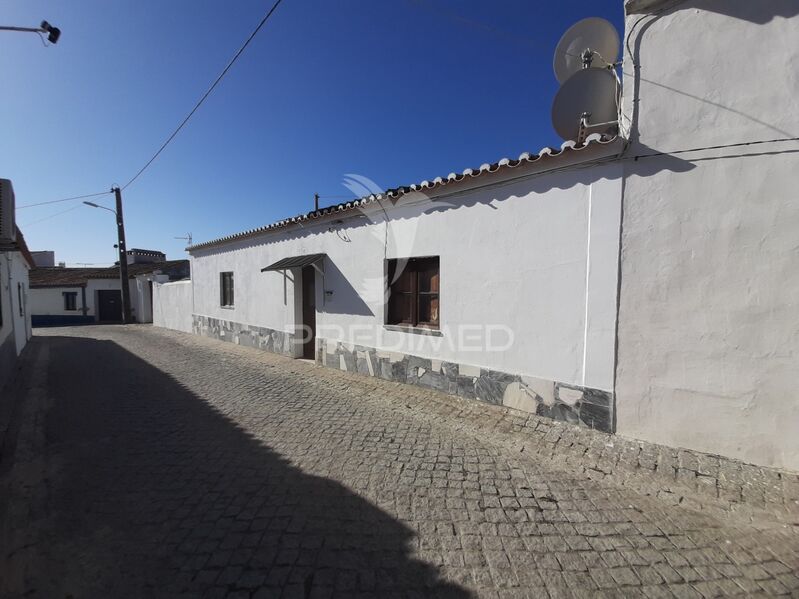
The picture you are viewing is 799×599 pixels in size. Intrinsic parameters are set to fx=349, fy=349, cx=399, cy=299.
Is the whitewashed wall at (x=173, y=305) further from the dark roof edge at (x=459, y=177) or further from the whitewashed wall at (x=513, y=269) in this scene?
the whitewashed wall at (x=513, y=269)

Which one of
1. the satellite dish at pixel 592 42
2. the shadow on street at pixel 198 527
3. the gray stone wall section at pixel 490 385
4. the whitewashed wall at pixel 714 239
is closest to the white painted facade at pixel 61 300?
A: the gray stone wall section at pixel 490 385

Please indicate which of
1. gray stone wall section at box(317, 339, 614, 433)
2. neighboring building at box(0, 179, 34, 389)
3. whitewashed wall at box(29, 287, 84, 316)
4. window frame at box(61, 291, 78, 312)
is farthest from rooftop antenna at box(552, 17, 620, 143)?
window frame at box(61, 291, 78, 312)

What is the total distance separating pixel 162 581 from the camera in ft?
6.64

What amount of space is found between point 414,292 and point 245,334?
22.1ft

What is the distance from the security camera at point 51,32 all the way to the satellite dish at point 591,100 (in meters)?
6.81

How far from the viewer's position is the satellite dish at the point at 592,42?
4715 millimetres

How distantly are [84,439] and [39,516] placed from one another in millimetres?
1611

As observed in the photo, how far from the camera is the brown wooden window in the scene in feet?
18.9

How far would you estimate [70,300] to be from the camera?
21.0 meters

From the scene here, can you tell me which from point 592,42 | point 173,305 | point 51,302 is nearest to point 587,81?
point 592,42

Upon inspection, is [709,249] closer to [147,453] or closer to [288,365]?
[147,453]

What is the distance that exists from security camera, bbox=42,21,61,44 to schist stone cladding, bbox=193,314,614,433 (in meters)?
6.08

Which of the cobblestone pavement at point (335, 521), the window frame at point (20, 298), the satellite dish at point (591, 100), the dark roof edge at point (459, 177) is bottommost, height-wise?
the cobblestone pavement at point (335, 521)

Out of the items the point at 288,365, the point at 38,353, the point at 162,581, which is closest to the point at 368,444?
the point at 162,581
